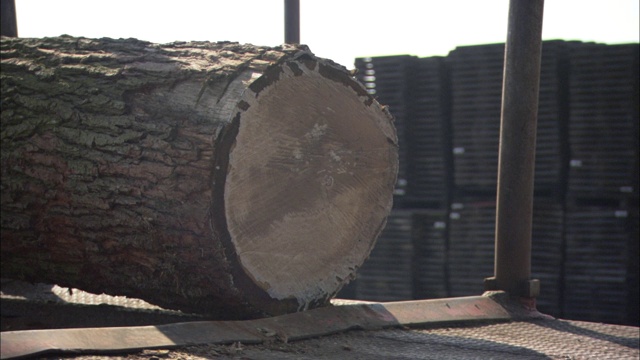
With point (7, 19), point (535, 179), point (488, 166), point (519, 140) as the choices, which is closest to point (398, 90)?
point (488, 166)

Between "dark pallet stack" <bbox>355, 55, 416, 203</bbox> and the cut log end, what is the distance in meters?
2.85

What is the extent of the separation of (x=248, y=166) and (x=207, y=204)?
26cm

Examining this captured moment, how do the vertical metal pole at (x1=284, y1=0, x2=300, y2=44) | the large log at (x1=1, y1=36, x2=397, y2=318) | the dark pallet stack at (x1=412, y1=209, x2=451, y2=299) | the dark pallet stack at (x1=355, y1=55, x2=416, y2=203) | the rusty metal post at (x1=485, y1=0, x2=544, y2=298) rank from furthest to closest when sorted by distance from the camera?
the dark pallet stack at (x1=355, y1=55, x2=416, y2=203), the dark pallet stack at (x1=412, y1=209, x2=451, y2=299), the vertical metal pole at (x1=284, y1=0, x2=300, y2=44), the rusty metal post at (x1=485, y1=0, x2=544, y2=298), the large log at (x1=1, y1=36, x2=397, y2=318)

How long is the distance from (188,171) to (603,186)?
13.2 feet

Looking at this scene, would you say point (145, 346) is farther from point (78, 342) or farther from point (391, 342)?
point (391, 342)

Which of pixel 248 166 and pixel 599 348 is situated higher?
pixel 248 166

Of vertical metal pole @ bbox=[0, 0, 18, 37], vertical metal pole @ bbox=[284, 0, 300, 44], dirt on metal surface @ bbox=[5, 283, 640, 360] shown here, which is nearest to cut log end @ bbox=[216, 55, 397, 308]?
dirt on metal surface @ bbox=[5, 283, 640, 360]

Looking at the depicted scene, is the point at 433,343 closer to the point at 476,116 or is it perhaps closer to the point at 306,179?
the point at 306,179

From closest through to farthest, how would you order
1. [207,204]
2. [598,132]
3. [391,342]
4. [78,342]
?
1. [78,342]
2. [207,204]
3. [391,342]
4. [598,132]

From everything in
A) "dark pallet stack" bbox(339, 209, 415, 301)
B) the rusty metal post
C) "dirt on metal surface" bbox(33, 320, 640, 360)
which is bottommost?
"dirt on metal surface" bbox(33, 320, 640, 360)

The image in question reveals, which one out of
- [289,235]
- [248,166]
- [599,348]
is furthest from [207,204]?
[599,348]

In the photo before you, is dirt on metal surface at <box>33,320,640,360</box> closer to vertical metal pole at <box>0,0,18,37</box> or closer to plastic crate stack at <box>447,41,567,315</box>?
plastic crate stack at <box>447,41,567,315</box>

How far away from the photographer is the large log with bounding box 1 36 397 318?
3615mm

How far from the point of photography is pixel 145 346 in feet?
10.2
